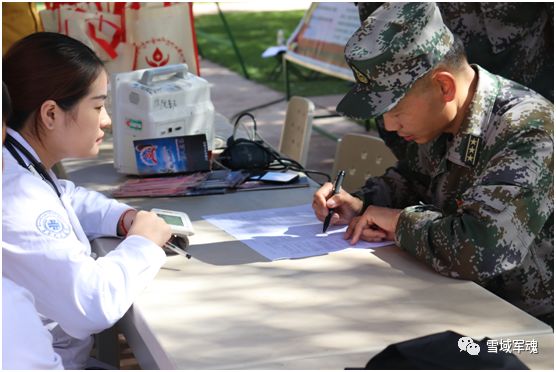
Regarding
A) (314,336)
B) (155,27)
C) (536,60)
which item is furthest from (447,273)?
(155,27)

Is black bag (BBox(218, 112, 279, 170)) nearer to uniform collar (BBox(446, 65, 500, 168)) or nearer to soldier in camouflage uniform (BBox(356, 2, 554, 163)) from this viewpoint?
soldier in camouflage uniform (BBox(356, 2, 554, 163))

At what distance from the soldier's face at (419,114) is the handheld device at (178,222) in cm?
61

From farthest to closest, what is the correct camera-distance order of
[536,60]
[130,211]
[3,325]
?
[536,60] < [130,211] < [3,325]

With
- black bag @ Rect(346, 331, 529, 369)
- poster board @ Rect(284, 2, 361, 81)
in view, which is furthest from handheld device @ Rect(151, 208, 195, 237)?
poster board @ Rect(284, 2, 361, 81)

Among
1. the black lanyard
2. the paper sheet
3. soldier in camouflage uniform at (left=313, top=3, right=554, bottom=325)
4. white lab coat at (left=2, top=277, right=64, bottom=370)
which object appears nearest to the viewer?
white lab coat at (left=2, top=277, right=64, bottom=370)

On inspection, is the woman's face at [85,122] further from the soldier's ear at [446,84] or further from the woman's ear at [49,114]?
the soldier's ear at [446,84]

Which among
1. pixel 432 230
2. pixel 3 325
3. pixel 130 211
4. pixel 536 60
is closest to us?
pixel 3 325

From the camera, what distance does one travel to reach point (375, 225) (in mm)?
2559

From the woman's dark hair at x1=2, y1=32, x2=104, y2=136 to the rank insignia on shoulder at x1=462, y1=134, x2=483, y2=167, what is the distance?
1.01 metres

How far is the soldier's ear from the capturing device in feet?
8.00

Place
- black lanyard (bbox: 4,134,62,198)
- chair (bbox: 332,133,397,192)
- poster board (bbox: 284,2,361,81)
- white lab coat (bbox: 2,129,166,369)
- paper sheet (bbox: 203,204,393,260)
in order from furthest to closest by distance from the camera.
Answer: poster board (bbox: 284,2,361,81)
chair (bbox: 332,133,397,192)
paper sheet (bbox: 203,204,393,260)
black lanyard (bbox: 4,134,62,198)
white lab coat (bbox: 2,129,166,369)

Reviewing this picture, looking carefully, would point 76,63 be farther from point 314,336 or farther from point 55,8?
point 55,8

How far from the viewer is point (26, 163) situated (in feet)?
7.18

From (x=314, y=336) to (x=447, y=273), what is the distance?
1.62 feet
